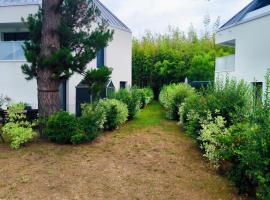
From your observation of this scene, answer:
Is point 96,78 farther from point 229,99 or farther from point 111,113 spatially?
point 229,99

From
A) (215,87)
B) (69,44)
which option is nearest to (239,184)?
(215,87)

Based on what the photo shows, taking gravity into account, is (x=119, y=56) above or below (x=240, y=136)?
above

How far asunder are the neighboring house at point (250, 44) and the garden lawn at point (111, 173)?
24.9 feet

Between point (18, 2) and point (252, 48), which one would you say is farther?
point (252, 48)

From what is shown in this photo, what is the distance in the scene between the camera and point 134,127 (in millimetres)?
13484

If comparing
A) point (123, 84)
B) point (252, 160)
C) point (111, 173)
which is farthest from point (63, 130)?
point (123, 84)

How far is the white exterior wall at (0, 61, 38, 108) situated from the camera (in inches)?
543

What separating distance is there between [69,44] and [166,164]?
493 cm

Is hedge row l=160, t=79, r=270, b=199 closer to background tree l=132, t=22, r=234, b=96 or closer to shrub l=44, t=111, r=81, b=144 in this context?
shrub l=44, t=111, r=81, b=144

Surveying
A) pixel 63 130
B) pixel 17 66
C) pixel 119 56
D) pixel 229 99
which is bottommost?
pixel 63 130

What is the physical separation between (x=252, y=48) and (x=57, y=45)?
11460 mm

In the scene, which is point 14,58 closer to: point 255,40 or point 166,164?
point 166,164

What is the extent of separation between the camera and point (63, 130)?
364 inches

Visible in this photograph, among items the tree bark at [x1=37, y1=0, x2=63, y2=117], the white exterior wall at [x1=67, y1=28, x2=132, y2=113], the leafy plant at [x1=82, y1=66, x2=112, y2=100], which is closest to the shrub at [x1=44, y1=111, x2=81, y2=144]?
the tree bark at [x1=37, y1=0, x2=63, y2=117]
